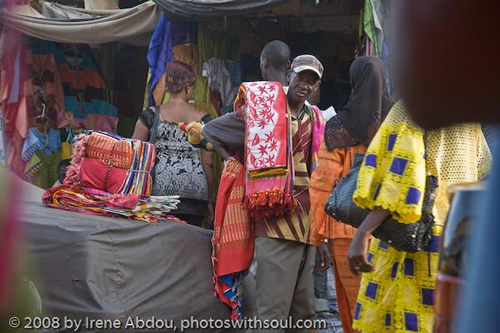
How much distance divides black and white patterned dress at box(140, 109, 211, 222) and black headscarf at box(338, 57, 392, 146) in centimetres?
210

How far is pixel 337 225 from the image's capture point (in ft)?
15.2

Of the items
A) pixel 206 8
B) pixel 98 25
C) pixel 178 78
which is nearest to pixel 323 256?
pixel 178 78

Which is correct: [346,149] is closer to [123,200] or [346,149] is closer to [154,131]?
[123,200]

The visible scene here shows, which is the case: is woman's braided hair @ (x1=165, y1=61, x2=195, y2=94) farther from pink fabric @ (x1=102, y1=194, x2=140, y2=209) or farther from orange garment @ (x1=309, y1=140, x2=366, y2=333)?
Answer: orange garment @ (x1=309, y1=140, x2=366, y2=333)

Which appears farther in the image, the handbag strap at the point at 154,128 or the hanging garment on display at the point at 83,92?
the hanging garment on display at the point at 83,92

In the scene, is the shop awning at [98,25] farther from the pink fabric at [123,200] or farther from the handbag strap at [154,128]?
the pink fabric at [123,200]

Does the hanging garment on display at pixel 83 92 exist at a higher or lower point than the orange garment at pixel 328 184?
higher

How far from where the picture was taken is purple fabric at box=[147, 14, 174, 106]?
766cm

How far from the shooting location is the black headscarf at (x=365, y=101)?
13.7 ft

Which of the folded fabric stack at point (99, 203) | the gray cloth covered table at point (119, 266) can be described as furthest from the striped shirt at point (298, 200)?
the folded fabric stack at point (99, 203)

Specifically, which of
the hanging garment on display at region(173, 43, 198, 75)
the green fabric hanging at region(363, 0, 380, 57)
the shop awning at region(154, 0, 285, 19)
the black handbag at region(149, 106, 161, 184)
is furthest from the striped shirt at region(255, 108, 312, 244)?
the hanging garment on display at region(173, 43, 198, 75)

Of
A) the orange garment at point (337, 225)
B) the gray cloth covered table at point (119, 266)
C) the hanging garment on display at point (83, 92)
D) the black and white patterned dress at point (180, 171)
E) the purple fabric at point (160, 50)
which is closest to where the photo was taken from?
the orange garment at point (337, 225)

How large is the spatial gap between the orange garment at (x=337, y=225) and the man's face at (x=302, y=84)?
639 millimetres

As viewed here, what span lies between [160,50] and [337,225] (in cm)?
369
